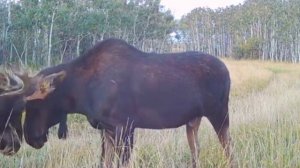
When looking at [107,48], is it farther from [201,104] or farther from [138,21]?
[138,21]

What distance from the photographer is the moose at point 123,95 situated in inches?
186

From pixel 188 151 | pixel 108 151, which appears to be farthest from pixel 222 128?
pixel 108 151

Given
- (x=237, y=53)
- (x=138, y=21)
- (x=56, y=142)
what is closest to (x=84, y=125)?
(x=56, y=142)

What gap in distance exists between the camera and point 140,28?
150ft

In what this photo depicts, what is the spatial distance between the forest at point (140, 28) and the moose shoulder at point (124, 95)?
2.40 meters

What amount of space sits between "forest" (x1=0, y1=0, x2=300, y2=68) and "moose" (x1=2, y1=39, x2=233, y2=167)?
94.3 inches

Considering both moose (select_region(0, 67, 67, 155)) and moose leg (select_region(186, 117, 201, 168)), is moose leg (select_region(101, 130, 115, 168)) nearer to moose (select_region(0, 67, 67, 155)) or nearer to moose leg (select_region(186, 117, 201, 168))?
moose (select_region(0, 67, 67, 155))

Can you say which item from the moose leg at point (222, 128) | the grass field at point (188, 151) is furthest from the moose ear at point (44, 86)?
the moose leg at point (222, 128)

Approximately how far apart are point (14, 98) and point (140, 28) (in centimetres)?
4142

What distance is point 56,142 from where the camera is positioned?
20.8 ft

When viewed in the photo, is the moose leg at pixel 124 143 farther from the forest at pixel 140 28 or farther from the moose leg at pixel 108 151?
the forest at pixel 140 28

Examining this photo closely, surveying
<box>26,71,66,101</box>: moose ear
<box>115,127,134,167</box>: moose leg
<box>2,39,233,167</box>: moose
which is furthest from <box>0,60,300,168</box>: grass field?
<box>26,71,66,101</box>: moose ear

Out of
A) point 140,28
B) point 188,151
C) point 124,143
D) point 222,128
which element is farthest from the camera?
point 140,28

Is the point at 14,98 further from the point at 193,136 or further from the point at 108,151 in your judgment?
the point at 193,136
